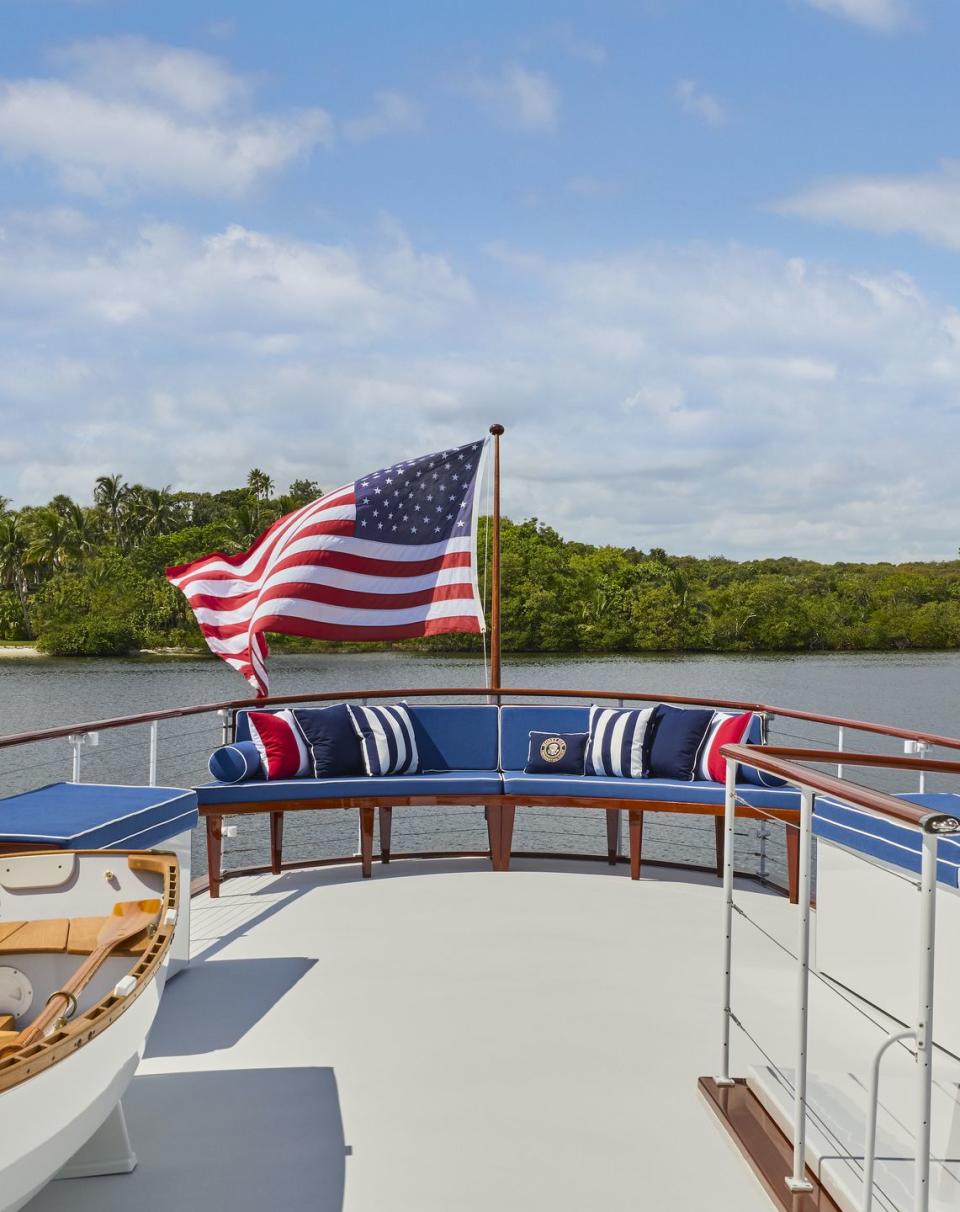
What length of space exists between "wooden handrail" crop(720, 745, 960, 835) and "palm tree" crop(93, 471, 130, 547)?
4746cm

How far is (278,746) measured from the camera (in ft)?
15.1

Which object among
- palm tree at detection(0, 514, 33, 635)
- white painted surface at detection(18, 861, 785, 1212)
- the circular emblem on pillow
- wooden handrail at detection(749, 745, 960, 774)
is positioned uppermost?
palm tree at detection(0, 514, 33, 635)

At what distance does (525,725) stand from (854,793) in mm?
3505

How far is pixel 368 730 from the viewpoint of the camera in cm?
482

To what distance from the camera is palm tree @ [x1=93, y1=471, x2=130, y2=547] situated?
46.7 metres

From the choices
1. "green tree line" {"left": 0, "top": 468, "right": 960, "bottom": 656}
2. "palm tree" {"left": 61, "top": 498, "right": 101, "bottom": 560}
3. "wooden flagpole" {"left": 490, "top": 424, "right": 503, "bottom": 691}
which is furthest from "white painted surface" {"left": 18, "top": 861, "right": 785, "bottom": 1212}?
"palm tree" {"left": 61, "top": 498, "right": 101, "bottom": 560}

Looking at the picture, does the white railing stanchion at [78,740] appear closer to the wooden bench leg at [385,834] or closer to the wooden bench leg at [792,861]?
the wooden bench leg at [385,834]

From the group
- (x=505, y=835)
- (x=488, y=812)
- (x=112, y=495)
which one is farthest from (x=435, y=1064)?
(x=112, y=495)

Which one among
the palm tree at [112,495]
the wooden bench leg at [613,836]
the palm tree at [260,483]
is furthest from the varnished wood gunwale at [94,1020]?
the palm tree at [260,483]

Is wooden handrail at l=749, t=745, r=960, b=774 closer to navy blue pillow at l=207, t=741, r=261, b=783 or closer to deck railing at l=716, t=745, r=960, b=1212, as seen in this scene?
deck railing at l=716, t=745, r=960, b=1212

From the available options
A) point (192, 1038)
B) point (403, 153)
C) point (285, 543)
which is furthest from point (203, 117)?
point (192, 1038)

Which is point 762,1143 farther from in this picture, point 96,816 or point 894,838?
point 96,816

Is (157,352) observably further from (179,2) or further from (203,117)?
(179,2)

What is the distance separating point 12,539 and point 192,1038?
39377mm
